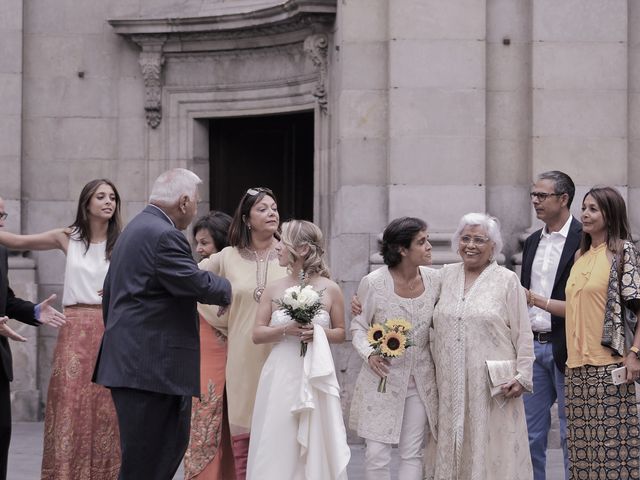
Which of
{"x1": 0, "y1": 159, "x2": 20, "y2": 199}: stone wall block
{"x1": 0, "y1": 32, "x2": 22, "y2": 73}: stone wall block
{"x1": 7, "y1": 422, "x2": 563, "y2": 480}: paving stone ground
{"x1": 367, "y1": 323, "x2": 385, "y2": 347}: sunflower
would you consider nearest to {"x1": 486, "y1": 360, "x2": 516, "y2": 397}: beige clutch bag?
{"x1": 367, "y1": 323, "x2": 385, "y2": 347}: sunflower

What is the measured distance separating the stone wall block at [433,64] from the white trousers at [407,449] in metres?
4.48

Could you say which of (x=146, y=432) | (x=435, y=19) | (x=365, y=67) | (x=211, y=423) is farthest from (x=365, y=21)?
(x=146, y=432)

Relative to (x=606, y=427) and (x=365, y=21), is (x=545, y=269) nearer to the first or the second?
(x=606, y=427)

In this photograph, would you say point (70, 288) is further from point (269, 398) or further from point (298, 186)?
point (298, 186)

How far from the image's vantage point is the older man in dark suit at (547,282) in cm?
859

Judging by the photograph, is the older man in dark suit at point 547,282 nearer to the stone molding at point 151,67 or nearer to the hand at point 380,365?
the hand at point 380,365

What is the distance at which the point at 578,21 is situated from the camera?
11797 millimetres

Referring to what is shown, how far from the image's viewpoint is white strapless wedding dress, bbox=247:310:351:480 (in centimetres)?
760

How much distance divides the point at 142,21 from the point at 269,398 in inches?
275

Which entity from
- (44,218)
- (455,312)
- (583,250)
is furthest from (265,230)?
(44,218)

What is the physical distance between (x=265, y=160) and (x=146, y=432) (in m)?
8.07

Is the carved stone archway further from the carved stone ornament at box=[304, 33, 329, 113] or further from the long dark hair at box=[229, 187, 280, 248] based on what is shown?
the long dark hair at box=[229, 187, 280, 248]

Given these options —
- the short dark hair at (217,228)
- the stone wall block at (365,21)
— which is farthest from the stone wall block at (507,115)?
the short dark hair at (217,228)

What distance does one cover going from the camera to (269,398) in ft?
25.3
